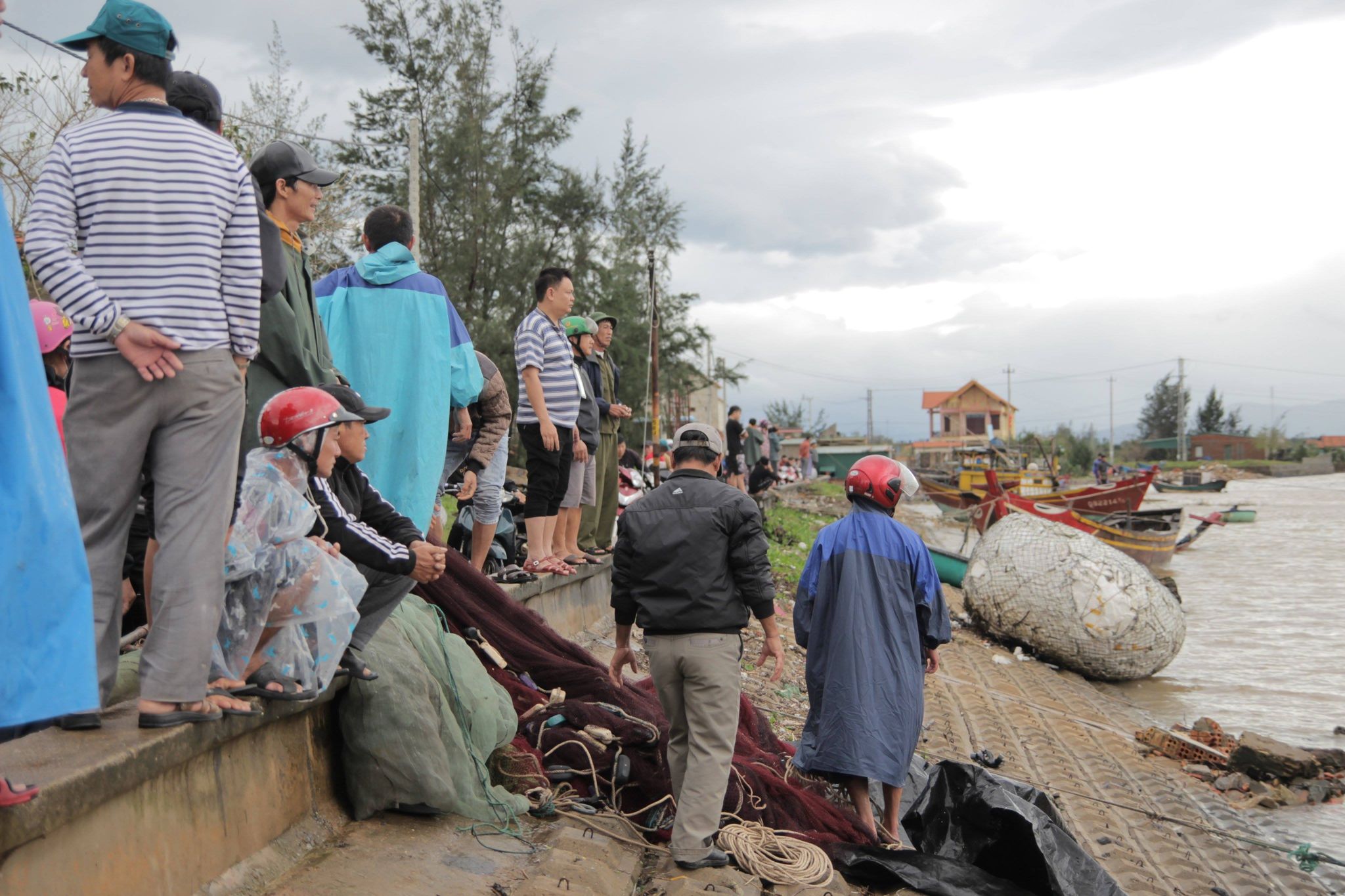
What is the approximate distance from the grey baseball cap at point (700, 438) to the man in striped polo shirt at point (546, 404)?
2210 millimetres

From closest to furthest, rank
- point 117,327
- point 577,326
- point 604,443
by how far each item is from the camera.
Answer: point 117,327
point 577,326
point 604,443

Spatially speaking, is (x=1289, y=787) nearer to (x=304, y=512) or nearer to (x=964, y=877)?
(x=964, y=877)

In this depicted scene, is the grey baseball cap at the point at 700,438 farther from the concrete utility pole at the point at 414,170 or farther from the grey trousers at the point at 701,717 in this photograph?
the concrete utility pole at the point at 414,170

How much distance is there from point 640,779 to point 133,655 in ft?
7.29

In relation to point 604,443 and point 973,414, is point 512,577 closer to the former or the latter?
point 604,443

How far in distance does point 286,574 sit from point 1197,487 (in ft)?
192

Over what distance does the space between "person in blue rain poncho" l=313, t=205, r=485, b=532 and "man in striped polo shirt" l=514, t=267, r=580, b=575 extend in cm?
169

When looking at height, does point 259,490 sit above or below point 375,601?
above

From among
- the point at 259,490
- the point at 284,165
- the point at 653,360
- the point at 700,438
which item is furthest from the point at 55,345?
the point at 653,360

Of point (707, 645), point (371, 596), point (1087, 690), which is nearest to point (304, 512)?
point (371, 596)

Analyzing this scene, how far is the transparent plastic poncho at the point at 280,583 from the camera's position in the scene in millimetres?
3219

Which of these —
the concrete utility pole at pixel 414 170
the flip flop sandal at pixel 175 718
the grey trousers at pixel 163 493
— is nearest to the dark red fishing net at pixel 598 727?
the flip flop sandal at pixel 175 718

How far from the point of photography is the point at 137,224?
2.95 m

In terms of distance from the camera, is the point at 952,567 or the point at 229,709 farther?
the point at 952,567
